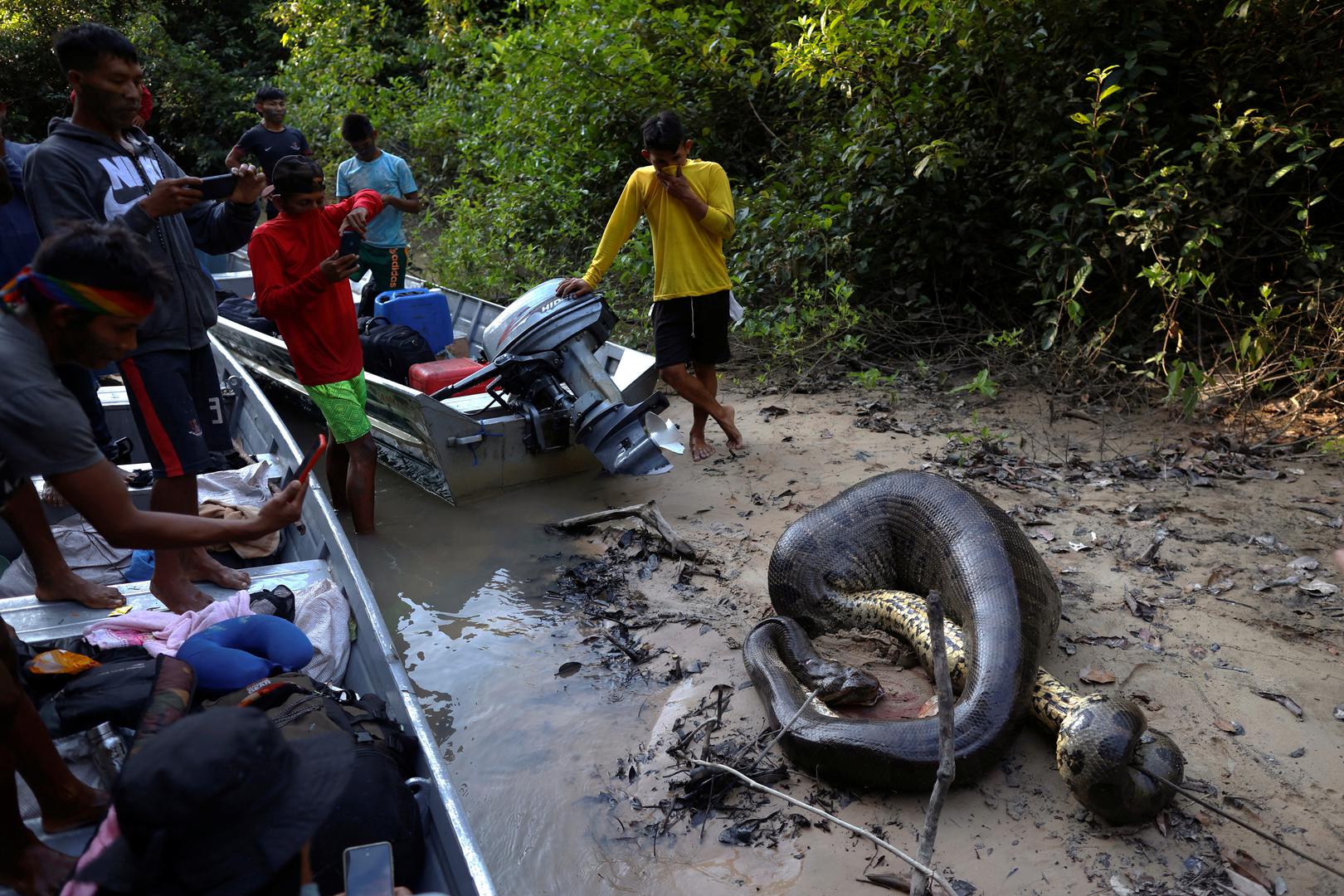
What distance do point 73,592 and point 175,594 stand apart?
0.38m

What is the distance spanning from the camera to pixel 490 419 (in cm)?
595

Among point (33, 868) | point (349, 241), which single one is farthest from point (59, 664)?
point (349, 241)

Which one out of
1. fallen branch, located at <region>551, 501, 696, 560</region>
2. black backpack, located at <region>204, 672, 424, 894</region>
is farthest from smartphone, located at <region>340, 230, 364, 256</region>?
black backpack, located at <region>204, 672, 424, 894</region>

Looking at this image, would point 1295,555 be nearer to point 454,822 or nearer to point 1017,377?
point 1017,377

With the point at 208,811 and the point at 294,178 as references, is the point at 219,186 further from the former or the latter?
the point at 208,811

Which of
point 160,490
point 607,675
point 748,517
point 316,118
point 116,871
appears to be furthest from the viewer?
point 316,118

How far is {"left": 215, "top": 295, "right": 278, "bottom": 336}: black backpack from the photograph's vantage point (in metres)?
7.68

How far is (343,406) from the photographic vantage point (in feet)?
16.8

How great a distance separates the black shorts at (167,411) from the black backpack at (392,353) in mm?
2872

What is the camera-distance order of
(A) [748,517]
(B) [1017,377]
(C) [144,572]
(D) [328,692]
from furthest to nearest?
(B) [1017,377], (A) [748,517], (C) [144,572], (D) [328,692]

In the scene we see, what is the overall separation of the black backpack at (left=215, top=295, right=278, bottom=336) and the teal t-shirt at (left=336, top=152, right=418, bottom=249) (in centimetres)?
110

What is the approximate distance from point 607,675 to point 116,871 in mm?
2860

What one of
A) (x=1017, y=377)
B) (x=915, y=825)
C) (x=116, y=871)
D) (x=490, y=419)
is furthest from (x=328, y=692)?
(x=1017, y=377)

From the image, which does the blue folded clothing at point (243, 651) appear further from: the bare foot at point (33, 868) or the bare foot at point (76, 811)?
the bare foot at point (33, 868)
